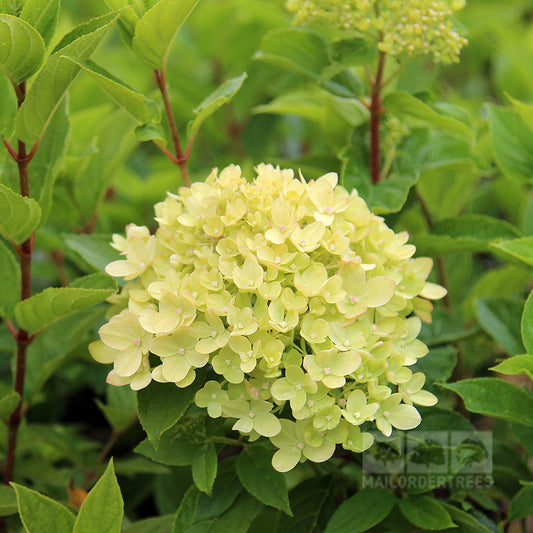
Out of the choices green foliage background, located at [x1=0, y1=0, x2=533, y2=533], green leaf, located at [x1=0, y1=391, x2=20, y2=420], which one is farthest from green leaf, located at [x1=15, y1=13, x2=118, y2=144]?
green leaf, located at [x1=0, y1=391, x2=20, y2=420]

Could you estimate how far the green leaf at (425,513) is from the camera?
991 mm

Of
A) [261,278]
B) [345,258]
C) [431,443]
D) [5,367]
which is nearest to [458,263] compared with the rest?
[431,443]

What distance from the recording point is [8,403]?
1.14 m

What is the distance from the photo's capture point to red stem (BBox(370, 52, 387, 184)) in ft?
4.17

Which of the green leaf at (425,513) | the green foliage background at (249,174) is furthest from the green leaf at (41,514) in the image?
the green leaf at (425,513)

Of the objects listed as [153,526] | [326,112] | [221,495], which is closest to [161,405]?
[221,495]

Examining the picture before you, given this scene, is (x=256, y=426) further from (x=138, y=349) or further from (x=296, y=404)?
(x=138, y=349)

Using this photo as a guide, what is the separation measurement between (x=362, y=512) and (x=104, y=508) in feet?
1.33

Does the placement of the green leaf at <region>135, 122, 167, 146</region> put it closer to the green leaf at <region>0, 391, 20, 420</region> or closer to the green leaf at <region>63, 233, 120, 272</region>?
the green leaf at <region>63, 233, 120, 272</region>

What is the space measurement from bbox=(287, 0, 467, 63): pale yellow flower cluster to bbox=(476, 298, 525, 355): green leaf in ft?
1.53

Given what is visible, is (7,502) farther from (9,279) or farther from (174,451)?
(9,279)

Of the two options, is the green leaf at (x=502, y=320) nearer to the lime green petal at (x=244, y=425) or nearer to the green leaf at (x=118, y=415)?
the lime green petal at (x=244, y=425)

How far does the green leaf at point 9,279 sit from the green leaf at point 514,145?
1.00 meters

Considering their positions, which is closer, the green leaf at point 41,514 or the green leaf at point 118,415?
the green leaf at point 41,514
